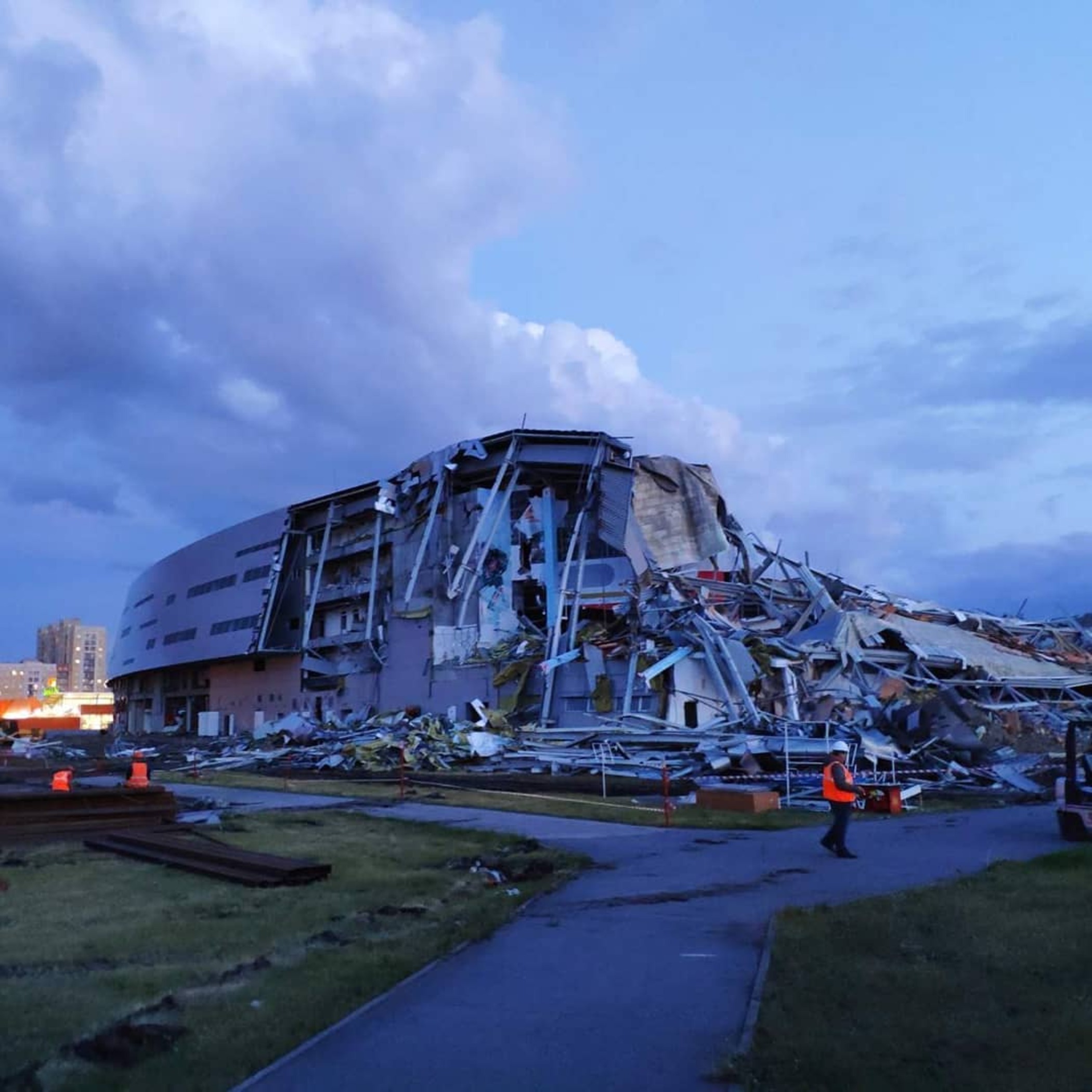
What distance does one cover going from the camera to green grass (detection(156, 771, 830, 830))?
1838 cm

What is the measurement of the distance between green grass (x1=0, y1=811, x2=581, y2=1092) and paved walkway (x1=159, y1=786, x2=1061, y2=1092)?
0.40 m

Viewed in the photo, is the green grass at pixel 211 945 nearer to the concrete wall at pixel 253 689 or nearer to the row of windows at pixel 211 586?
the concrete wall at pixel 253 689

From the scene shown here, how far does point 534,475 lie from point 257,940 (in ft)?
152

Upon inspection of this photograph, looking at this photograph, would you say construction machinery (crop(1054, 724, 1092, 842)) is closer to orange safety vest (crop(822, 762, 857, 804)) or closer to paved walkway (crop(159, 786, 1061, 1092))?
paved walkway (crop(159, 786, 1061, 1092))

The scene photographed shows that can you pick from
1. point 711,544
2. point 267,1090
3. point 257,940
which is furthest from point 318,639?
point 267,1090

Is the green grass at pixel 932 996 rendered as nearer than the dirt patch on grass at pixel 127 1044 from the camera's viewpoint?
Yes

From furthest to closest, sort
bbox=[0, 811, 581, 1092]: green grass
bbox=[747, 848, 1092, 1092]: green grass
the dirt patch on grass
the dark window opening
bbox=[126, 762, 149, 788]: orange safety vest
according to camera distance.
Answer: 1. the dark window opening
2. bbox=[126, 762, 149, 788]: orange safety vest
3. bbox=[0, 811, 581, 1092]: green grass
4. the dirt patch on grass
5. bbox=[747, 848, 1092, 1092]: green grass

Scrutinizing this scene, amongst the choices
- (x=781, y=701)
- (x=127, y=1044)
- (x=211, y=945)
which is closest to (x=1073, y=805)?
(x=211, y=945)

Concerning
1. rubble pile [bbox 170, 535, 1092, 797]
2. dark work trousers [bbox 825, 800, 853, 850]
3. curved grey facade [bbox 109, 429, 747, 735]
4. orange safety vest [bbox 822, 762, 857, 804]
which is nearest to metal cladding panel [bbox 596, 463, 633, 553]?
curved grey facade [bbox 109, 429, 747, 735]

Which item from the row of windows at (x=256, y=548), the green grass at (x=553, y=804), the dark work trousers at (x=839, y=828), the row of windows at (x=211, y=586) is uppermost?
the row of windows at (x=256, y=548)

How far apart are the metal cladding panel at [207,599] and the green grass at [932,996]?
187 feet

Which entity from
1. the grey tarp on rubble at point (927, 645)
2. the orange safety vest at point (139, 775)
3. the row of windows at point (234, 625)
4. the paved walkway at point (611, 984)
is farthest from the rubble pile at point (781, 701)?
the row of windows at point (234, 625)

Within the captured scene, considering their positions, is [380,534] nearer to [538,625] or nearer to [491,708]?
[538,625]

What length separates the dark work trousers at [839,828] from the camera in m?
13.9
